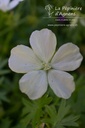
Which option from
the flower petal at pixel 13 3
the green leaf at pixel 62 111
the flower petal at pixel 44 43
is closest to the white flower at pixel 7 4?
the flower petal at pixel 13 3

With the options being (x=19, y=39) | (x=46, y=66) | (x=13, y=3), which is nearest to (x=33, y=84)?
(x=46, y=66)

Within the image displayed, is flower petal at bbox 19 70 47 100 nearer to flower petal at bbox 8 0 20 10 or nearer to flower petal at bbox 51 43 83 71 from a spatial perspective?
flower petal at bbox 51 43 83 71

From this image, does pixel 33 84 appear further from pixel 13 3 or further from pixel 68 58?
pixel 13 3

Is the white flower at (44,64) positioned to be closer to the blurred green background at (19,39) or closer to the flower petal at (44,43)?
the flower petal at (44,43)

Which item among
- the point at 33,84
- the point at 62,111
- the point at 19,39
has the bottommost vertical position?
the point at 19,39

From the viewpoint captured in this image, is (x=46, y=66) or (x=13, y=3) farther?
(x=13, y=3)

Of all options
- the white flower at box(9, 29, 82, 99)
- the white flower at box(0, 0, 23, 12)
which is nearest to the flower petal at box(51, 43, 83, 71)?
the white flower at box(9, 29, 82, 99)

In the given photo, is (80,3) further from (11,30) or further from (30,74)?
(11,30)
